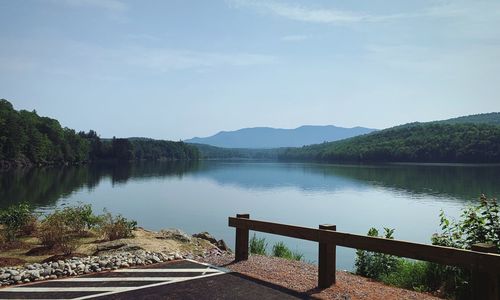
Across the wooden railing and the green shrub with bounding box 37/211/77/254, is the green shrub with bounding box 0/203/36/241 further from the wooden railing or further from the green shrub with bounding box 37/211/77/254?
the wooden railing

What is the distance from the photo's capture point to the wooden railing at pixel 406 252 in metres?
5.51

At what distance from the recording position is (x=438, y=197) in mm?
50031

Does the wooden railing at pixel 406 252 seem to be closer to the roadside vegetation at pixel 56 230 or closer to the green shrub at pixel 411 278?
the green shrub at pixel 411 278

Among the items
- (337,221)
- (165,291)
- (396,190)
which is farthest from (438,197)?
(165,291)

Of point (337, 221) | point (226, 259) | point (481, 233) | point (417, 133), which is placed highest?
point (417, 133)

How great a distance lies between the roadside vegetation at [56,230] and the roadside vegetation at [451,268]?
8.69 metres

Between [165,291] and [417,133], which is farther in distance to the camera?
[417,133]

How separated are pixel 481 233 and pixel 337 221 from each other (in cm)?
2627

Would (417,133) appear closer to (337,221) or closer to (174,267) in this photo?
(337,221)

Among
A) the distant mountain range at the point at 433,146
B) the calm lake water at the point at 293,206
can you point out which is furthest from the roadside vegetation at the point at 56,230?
the distant mountain range at the point at 433,146

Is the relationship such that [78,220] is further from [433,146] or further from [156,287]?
Result: [433,146]

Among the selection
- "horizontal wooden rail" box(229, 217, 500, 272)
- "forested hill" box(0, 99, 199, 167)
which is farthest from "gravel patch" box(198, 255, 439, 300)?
"forested hill" box(0, 99, 199, 167)

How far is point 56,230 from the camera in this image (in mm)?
13172

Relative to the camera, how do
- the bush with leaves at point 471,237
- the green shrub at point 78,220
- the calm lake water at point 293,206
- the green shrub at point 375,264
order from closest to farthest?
the bush with leaves at point 471,237 < the green shrub at point 375,264 < the green shrub at point 78,220 < the calm lake water at point 293,206
